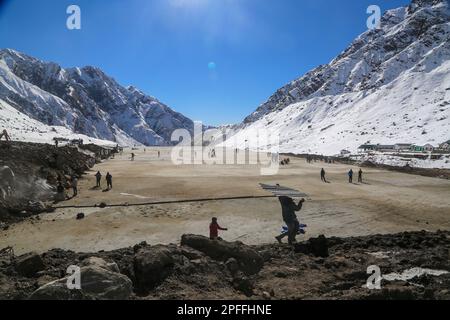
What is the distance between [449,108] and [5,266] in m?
123

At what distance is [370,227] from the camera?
18391 millimetres

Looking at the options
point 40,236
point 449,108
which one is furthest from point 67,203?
point 449,108

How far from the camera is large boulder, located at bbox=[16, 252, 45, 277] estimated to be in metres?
9.13

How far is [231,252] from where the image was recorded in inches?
408

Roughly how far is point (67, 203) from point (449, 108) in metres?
115

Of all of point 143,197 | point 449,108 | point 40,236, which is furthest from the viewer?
point 449,108

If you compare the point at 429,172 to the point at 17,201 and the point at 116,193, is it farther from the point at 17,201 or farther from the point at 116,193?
the point at 17,201

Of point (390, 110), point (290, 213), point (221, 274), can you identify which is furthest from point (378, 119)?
point (221, 274)

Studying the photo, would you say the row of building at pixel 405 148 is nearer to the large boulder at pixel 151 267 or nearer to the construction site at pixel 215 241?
the construction site at pixel 215 241

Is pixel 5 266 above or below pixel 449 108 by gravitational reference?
below

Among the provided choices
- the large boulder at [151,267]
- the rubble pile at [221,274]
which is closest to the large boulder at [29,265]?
the rubble pile at [221,274]

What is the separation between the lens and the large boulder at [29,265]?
913 cm
